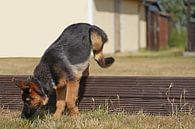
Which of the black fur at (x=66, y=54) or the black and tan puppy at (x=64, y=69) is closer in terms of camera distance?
the black and tan puppy at (x=64, y=69)

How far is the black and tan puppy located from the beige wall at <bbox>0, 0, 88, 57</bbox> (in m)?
11.4

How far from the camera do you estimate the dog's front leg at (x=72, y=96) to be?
7.33m

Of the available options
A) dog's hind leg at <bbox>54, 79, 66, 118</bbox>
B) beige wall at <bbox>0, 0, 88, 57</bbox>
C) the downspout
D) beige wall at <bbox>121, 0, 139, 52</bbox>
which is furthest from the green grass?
beige wall at <bbox>121, 0, 139, 52</bbox>

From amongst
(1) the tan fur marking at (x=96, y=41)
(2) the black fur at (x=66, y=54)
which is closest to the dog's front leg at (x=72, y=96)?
(2) the black fur at (x=66, y=54)

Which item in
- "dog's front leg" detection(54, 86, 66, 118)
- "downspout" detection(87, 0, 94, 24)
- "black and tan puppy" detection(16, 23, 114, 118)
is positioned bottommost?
"dog's front leg" detection(54, 86, 66, 118)

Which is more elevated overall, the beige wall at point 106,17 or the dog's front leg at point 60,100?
the beige wall at point 106,17

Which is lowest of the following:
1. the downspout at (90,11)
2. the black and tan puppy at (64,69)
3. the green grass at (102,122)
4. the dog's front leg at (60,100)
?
the green grass at (102,122)

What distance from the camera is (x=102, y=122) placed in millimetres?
6934

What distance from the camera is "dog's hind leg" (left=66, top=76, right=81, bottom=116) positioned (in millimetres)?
7330

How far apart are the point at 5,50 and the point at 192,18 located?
9.46 m

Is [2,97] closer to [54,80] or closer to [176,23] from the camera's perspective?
[54,80]

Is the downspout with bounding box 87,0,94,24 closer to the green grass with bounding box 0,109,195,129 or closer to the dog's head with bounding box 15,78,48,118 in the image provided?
the green grass with bounding box 0,109,195,129

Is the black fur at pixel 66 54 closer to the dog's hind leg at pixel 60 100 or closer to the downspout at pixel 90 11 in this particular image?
the dog's hind leg at pixel 60 100

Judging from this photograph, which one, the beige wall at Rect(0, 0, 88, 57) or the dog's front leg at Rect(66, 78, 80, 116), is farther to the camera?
the beige wall at Rect(0, 0, 88, 57)
